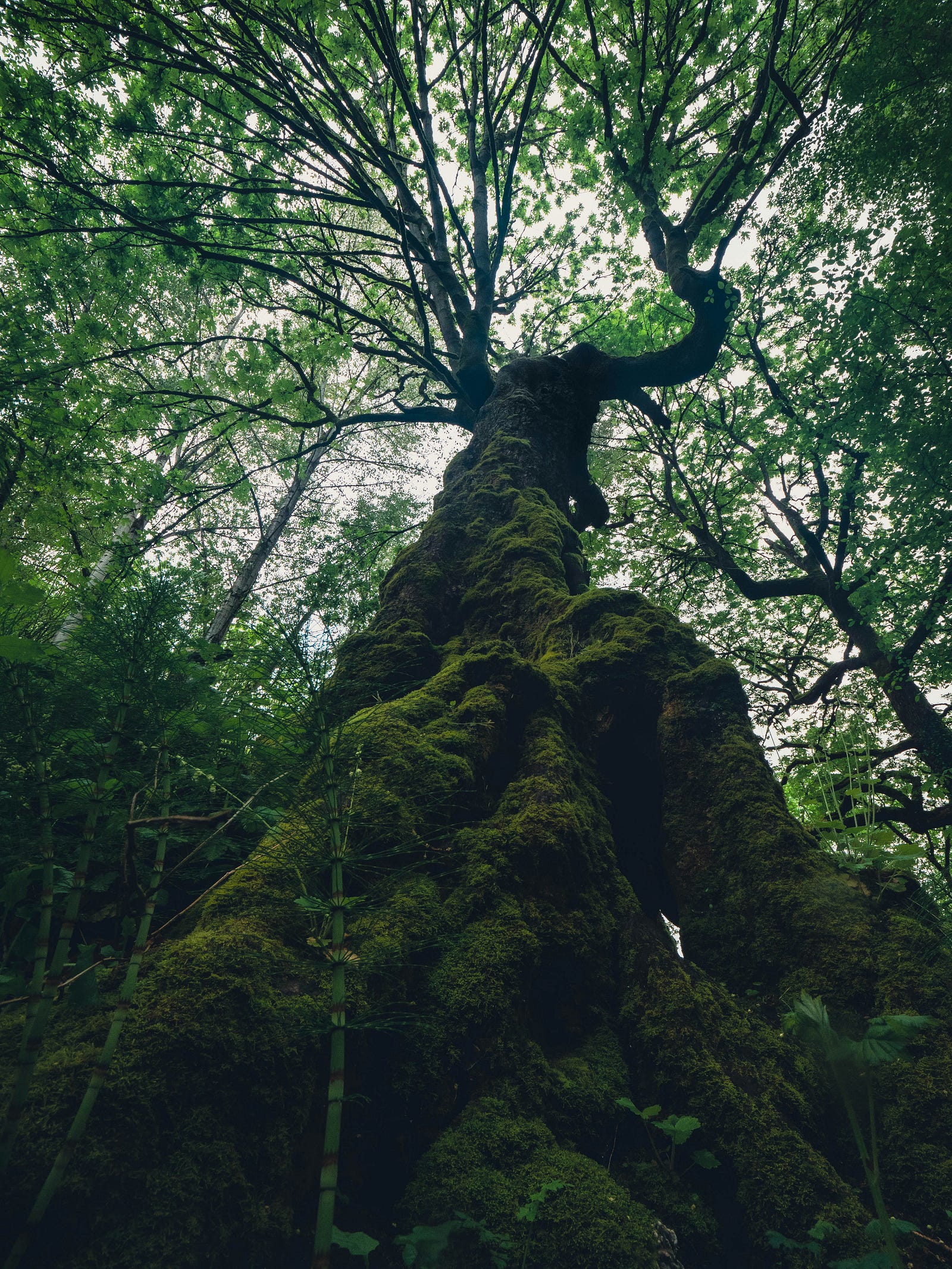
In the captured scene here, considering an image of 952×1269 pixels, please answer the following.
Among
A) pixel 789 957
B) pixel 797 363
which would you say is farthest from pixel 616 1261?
pixel 797 363

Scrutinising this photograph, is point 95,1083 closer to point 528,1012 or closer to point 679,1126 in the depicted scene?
point 528,1012

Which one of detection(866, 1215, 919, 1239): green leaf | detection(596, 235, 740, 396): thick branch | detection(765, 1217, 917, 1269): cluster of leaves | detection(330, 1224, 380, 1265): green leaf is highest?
detection(596, 235, 740, 396): thick branch

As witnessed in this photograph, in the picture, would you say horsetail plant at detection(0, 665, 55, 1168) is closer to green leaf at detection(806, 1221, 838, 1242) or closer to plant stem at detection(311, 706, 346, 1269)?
plant stem at detection(311, 706, 346, 1269)

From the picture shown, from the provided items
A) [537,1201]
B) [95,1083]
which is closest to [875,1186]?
[537,1201]

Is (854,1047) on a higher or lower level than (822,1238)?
higher

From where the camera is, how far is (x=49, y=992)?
1.21 metres

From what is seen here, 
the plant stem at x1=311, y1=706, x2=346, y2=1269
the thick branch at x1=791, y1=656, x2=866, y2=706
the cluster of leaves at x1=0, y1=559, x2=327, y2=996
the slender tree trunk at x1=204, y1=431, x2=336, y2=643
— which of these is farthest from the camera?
the slender tree trunk at x1=204, y1=431, x2=336, y2=643

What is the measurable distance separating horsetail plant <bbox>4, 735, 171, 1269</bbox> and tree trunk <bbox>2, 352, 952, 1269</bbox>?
84 mm

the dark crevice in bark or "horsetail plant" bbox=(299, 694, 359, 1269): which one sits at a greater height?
the dark crevice in bark

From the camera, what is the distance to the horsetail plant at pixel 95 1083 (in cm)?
99

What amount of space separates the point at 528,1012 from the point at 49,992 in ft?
5.11

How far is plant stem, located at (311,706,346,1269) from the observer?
0.98 m

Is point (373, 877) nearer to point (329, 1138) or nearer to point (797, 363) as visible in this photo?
point (329, 1138)

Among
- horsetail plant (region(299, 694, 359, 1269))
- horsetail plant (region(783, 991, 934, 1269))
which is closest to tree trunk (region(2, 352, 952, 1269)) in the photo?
horsetail plant (region(299, 694, 359, 1269))
